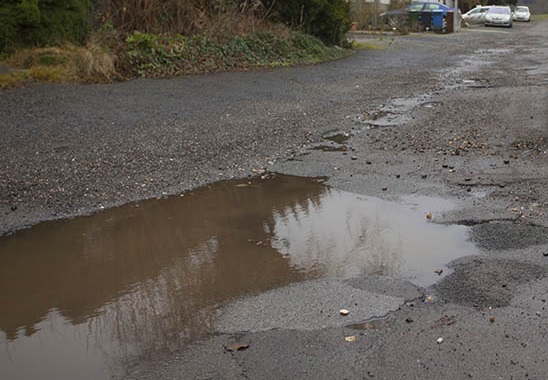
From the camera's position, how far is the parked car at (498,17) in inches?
1859

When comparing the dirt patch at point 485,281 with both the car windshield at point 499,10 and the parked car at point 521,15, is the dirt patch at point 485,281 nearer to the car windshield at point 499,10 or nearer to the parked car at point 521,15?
the car windshield at point 499,10

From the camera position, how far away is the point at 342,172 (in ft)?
27.9

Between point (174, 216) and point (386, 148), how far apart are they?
3.72m

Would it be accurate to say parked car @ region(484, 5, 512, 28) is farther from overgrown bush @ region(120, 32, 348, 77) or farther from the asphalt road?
the asphalt road

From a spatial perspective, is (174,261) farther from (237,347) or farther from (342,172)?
(342,172)

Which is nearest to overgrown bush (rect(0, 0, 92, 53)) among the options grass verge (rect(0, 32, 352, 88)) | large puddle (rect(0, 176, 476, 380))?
grass verge (rect(0, 32, 352, 88))

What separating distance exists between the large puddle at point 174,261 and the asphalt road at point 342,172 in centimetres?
24

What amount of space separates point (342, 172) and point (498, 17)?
42937 mm

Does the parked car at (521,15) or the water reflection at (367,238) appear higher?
the parked car at (521,15)

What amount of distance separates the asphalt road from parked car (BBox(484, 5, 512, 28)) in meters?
30.5

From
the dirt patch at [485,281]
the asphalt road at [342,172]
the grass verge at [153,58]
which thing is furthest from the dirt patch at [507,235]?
the grass verge at [153,58]

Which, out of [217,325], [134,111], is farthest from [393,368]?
[134,111]

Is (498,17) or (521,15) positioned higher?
(498,17)

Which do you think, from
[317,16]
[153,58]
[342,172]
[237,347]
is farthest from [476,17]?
[237,347]
